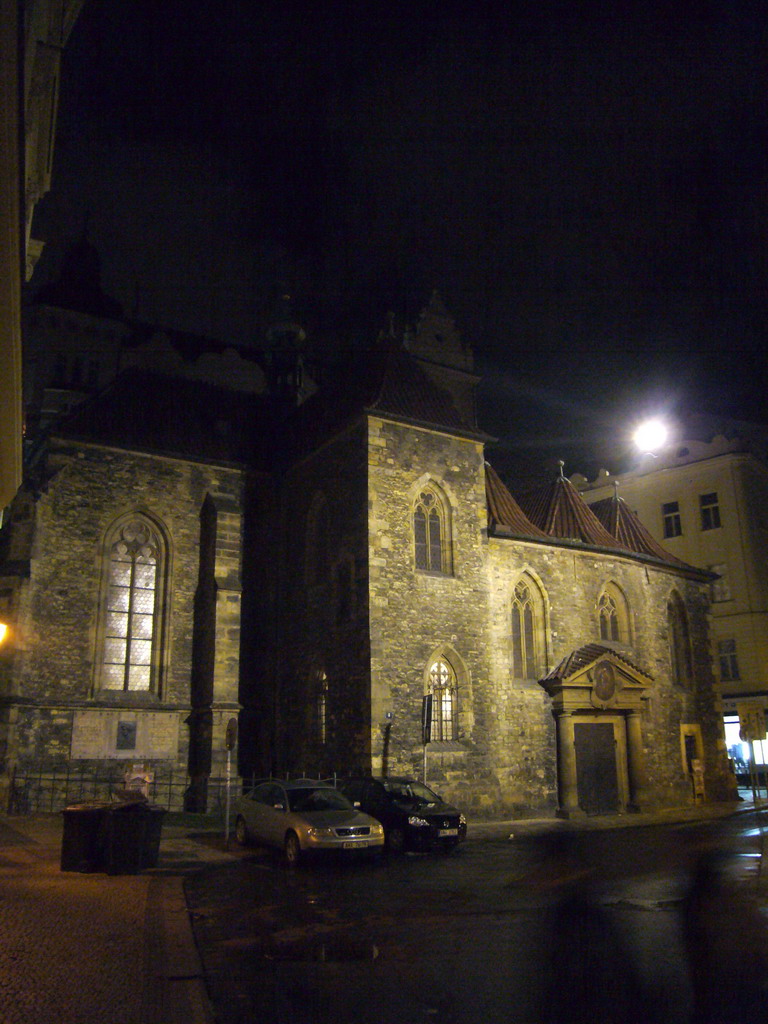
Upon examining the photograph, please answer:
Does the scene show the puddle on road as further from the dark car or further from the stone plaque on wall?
the stone plaque on wall

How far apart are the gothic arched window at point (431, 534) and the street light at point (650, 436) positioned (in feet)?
77.9

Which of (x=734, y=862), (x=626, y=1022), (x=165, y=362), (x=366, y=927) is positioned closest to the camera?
(x=626, y=1022)

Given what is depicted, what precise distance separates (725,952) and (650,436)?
3969 centimetres

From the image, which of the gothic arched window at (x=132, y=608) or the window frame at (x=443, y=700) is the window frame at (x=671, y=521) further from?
the gothic arched window at (x=132, y=608)

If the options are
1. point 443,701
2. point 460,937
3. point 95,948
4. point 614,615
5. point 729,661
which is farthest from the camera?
point 729,661

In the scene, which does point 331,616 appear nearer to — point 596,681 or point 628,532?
point 596,681

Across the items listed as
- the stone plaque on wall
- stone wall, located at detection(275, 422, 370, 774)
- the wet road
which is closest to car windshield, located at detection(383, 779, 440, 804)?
the wet road

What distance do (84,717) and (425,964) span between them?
1703 centimetres

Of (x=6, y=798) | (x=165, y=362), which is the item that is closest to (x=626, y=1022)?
(x=6, y=798)

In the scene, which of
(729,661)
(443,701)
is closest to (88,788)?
(443,701)

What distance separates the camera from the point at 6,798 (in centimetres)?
2027

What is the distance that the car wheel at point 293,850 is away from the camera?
14426 millimetres

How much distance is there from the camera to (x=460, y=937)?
8.75 m

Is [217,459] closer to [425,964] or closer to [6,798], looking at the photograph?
[6,798]
